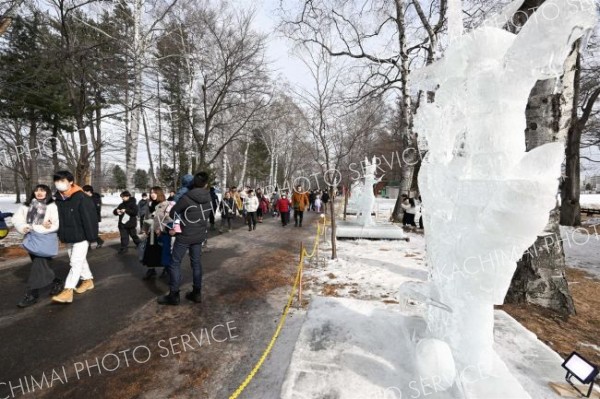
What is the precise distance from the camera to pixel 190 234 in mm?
4422

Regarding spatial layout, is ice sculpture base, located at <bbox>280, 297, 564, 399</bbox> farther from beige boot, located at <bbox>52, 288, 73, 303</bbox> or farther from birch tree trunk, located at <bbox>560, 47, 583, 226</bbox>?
birch tree trunk, located at <bbox>560, 47, 583, 226</bbox>

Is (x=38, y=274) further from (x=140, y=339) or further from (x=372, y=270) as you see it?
(x=372, y=270)

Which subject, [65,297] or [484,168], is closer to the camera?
[484,168]

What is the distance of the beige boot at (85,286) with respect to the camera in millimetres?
4752

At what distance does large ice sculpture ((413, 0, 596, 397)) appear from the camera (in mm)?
1762

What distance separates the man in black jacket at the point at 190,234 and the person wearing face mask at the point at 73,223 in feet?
4.06

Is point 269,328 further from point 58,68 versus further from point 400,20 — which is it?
point 400,20

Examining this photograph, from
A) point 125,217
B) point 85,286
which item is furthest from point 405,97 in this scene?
point 85,286

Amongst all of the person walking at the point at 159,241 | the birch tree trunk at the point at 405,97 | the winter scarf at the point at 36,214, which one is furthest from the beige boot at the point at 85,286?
the birch tree trunk at the point at 405,97

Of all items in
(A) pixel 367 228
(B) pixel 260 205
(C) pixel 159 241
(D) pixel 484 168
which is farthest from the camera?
(B) pixel 260 205

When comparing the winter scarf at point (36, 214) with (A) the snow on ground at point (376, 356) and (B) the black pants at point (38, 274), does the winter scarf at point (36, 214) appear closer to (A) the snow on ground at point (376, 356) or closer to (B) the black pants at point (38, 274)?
(B) the black pants at point (38, 274)

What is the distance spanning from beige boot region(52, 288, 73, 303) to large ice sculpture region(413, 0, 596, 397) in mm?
4708

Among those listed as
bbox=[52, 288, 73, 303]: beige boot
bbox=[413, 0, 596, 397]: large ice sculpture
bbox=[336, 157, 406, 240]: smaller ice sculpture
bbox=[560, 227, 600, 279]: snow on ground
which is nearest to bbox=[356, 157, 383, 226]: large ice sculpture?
bbox=[336, 157, 406, 240]: smaller ice sculpture

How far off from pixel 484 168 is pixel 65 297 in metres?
5.32
